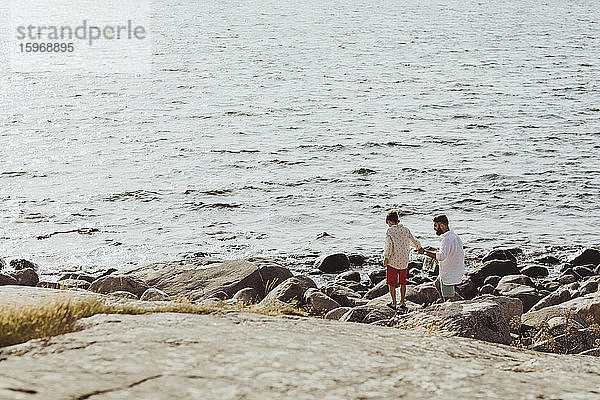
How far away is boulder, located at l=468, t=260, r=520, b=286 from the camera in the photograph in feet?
55.2

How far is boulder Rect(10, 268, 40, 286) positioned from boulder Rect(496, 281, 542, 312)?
9541mm

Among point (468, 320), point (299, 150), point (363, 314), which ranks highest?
point (468, 320)

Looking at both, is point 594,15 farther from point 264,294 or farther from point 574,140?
point 264,294

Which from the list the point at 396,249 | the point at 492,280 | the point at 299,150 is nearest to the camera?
the point at 396,249

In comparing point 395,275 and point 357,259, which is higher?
point 395,275

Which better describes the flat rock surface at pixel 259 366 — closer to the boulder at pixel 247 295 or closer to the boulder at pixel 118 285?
the boulder at pixel 247 295

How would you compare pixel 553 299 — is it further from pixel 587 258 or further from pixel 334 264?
pixel 334 264

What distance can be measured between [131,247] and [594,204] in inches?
516

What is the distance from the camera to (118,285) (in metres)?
14.6

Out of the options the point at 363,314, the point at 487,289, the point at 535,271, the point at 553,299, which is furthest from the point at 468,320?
the point at 535,271

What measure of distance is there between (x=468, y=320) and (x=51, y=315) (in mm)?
5355

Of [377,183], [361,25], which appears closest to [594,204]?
[377,183]

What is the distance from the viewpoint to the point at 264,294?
49.0 ft

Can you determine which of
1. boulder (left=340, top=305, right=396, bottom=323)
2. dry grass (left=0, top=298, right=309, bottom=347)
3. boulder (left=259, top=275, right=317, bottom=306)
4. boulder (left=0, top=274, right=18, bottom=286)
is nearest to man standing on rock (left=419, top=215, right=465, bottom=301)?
boulder (left=340, top=305, right=396, bottom=323)
